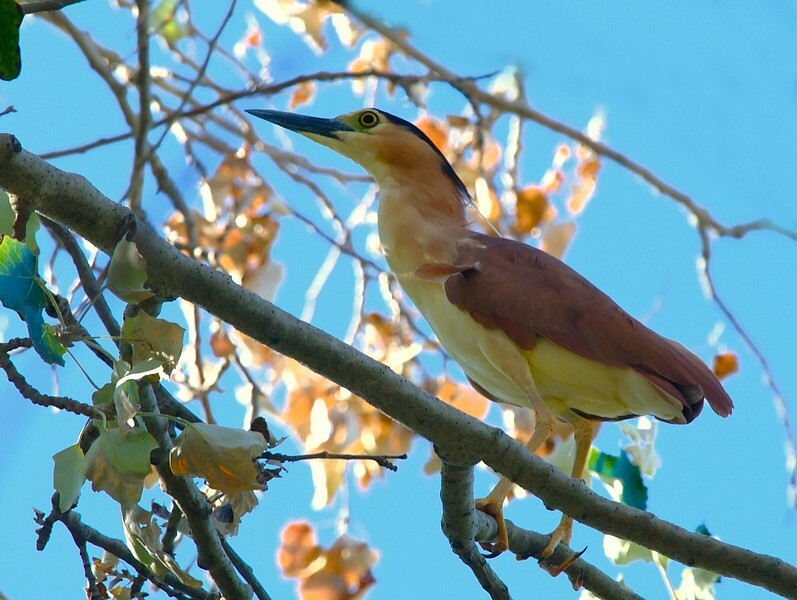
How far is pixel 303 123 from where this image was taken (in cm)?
391

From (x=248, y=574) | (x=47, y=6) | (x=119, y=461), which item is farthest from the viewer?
(x=248, y=574)

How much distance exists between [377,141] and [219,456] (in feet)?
8.28

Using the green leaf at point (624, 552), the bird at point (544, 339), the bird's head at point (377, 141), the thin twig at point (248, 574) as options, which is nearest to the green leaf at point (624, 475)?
the green leaf at point (624, 552)

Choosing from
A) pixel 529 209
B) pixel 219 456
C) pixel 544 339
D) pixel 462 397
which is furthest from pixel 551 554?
pixel 529 209

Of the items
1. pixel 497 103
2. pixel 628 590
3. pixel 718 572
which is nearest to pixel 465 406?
pixel 497 103

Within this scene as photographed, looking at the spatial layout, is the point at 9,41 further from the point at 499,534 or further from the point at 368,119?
the point at 368,119

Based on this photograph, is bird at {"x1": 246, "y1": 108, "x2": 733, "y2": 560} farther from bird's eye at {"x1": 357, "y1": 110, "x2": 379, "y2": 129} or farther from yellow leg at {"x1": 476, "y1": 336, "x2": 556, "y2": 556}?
bird's eye at {"x1": 357, "y1": 110, "x2": 379, "y2": 129}

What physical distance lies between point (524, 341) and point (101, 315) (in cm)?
125

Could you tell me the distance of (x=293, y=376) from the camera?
15.6ft

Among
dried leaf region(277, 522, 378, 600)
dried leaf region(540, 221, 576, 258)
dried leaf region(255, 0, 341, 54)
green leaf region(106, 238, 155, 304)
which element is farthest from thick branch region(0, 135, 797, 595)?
dried leaf region(255, 0, 341, 54)

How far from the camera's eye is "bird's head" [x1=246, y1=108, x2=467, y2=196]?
3.79 metres

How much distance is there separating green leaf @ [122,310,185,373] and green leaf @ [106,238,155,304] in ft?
0.18

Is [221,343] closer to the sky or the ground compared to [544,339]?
closer to the sky

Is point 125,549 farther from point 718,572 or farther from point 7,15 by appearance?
point 718,572
